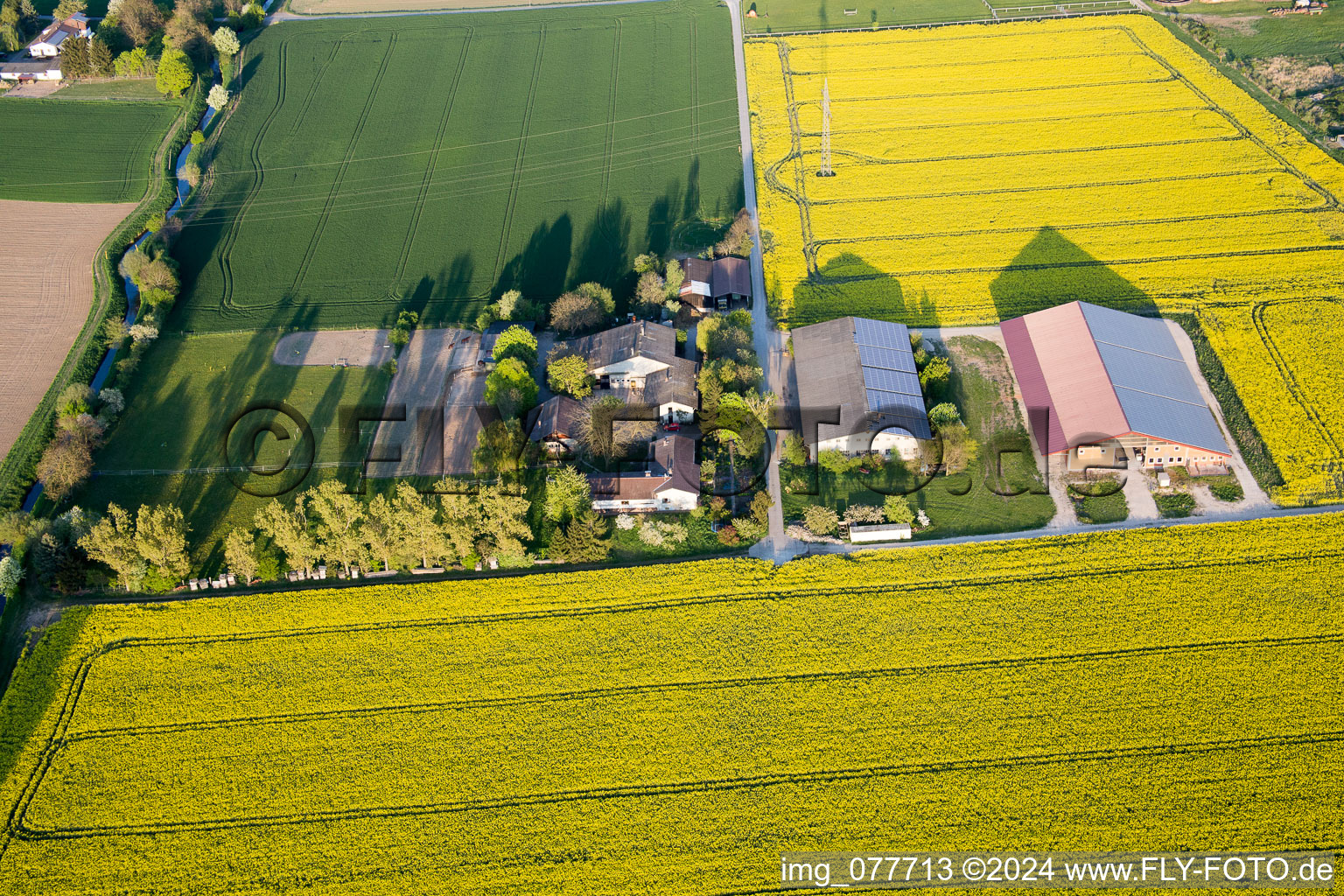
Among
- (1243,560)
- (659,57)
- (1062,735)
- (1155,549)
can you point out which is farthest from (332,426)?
(659,57)

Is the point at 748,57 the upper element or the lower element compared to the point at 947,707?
upper

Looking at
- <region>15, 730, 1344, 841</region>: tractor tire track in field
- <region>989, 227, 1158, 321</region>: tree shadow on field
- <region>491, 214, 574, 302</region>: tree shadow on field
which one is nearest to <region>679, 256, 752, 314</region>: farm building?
<region>491, 214, 574, 302</region>: tree shadow on field

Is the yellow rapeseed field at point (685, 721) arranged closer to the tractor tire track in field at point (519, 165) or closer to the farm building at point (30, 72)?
the tractor tire track in field at point (519, 165)

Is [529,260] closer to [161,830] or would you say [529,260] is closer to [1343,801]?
[161,830]

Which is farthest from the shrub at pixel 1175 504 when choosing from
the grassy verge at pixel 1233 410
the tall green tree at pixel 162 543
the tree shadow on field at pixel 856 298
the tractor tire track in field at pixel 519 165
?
the tall green tree at pixel 162 543

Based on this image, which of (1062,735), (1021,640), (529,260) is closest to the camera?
(1062,735)

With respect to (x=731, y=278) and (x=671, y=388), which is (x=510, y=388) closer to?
(x=671, y=388)

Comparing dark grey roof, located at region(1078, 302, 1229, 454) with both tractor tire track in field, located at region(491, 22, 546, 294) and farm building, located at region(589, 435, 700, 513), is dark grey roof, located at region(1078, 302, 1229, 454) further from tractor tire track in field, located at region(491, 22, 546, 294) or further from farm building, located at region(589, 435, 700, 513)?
tractor tire track in field, located at region(491, 22, 546, 294)
